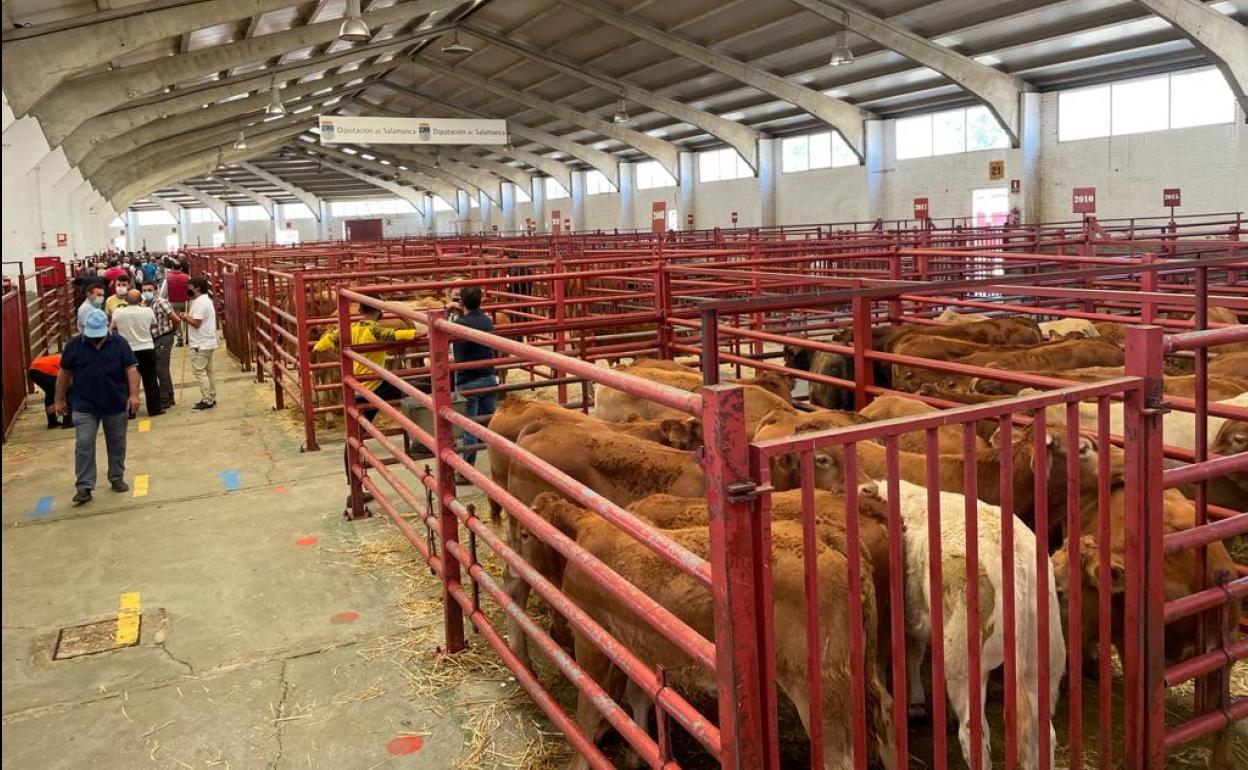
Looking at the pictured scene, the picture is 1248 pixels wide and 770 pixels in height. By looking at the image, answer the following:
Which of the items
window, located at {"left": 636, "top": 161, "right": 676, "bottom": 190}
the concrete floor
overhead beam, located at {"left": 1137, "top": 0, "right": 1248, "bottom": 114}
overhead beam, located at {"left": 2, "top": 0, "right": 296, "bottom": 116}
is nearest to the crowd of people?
the concrete floor

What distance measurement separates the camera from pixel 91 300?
29.0ft

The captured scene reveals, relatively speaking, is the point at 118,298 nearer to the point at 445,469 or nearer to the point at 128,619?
the point at 128,619

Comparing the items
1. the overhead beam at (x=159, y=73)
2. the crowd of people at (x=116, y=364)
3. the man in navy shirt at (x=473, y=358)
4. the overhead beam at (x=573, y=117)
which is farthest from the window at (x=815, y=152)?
the man in navy shirt at (x=473, y=358)

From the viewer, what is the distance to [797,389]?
1148cm

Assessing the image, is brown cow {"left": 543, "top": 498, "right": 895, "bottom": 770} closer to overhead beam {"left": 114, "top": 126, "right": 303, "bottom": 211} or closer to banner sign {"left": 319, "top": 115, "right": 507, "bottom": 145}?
banner sign {"left": 319, "top": 115, "right": 507, "bottom": 145}

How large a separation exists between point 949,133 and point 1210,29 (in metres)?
9.90

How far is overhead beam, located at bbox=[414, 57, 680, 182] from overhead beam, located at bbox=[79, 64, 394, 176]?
2448 millimetres

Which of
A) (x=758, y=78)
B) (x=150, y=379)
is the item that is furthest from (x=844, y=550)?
(x=758, y=78)

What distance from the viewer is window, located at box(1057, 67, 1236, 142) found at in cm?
2067

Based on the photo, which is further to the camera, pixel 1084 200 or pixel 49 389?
pixel 1084 200

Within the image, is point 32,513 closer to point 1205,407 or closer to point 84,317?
point 84,317

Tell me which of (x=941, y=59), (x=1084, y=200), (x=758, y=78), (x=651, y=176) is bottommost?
(x=1084, y=200)

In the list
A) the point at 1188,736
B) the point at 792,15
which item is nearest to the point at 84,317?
the point at 1188,736

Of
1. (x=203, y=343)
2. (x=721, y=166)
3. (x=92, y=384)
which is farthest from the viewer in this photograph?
(x=721, y=166)
